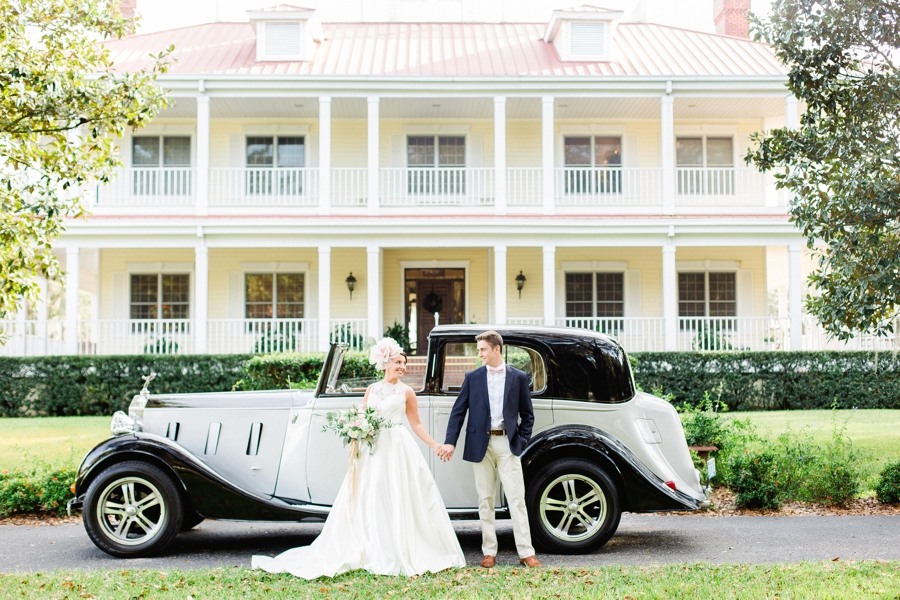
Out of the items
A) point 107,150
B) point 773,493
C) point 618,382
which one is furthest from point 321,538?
point 107,150

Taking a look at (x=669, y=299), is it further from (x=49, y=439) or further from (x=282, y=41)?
(x=49, y=439)

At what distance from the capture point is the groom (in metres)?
5.88

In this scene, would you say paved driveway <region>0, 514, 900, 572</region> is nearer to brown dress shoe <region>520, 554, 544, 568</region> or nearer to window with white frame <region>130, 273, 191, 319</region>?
brown dress shoe <region>520, 554, 544, 568</region>

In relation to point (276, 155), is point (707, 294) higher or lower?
lower

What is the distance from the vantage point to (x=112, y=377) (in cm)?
1638

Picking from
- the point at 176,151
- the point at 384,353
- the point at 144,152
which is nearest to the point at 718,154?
the point at 176,151

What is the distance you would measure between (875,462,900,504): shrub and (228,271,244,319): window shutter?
49.2 ft

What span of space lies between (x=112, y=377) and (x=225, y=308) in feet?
13.9

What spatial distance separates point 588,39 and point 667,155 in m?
3.99

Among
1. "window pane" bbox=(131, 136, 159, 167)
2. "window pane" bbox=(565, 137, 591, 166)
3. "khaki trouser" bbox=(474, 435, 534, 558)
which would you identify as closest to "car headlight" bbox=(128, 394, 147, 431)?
"khaki trouser" bbox=(474, 435, 534, 558)

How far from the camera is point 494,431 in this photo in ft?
19.4

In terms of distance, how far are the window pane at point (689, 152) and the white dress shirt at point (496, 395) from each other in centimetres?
1590

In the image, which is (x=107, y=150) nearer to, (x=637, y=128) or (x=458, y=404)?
(x=458, y=404)

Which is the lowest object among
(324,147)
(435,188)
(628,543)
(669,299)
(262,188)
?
(628,543)
